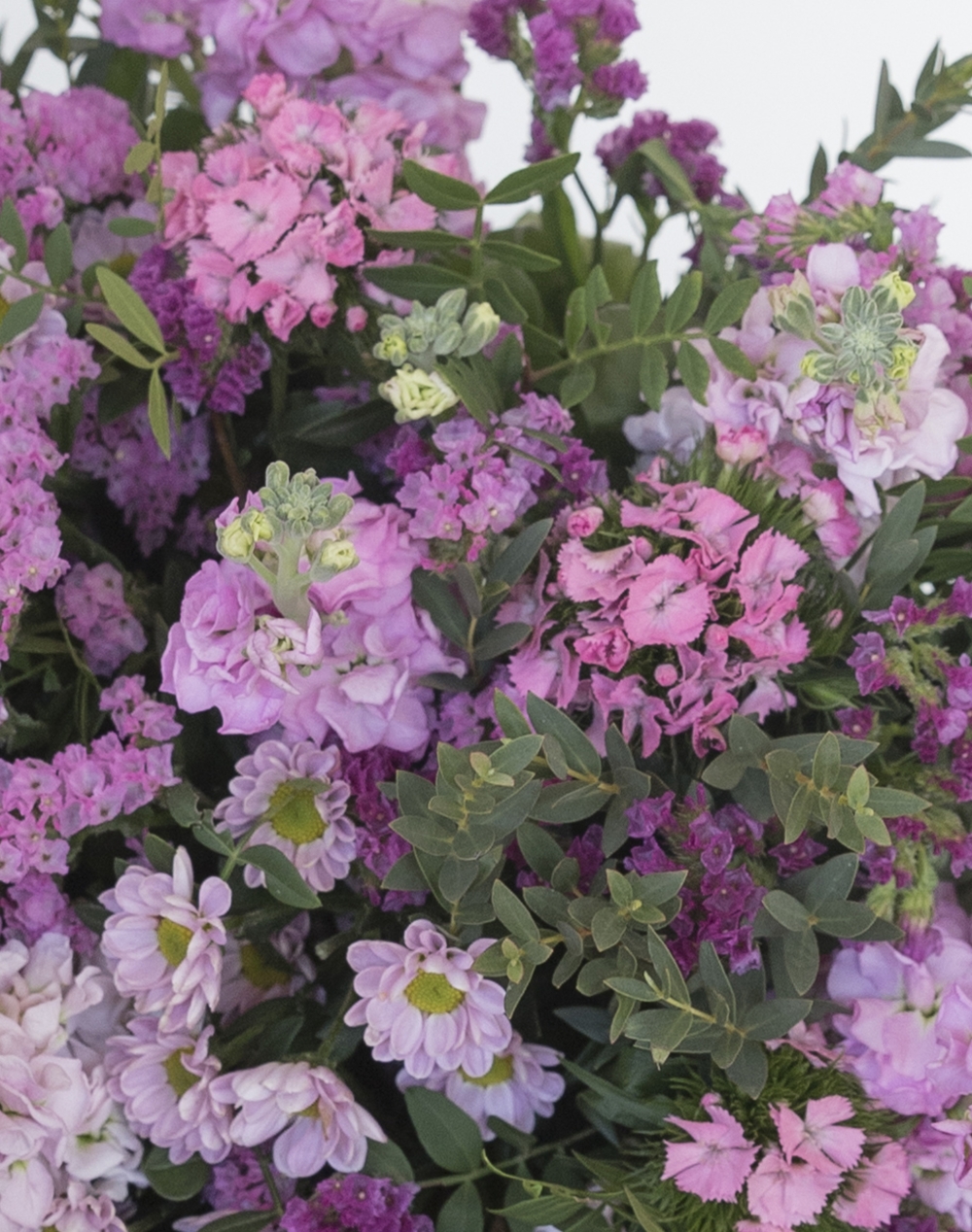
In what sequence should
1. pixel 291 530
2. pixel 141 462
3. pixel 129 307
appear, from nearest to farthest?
pixel 291 530 < pixel 129 307 < pixel 141 462

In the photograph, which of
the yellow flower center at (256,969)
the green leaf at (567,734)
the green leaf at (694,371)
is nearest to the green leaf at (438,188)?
the green leaf at (694,371)

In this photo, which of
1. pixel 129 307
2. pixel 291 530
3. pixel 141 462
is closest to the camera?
pixel 291 530

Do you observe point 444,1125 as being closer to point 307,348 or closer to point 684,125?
point 307,348

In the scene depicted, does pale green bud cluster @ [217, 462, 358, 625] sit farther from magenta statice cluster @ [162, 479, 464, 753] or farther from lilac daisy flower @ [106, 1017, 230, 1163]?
lilac daisy flower @ [106, 1017, 230, 1163]

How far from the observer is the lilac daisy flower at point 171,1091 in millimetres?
501

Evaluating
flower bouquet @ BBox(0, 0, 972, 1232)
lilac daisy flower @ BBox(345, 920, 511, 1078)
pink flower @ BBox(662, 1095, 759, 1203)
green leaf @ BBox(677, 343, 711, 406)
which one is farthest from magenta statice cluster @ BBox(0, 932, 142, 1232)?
green leaf @ BBox(677, 343, 711, 406)

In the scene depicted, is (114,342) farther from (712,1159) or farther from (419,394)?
(712,1159)

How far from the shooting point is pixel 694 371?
51 cm

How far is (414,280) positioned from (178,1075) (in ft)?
1.10

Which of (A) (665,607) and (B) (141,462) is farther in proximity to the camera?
(B) (141,462)

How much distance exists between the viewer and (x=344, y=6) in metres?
0.61

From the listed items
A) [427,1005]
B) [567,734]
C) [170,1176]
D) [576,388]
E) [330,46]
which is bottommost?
[170,1176]

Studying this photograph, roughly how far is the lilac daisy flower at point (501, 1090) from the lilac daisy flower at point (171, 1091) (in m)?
0.08

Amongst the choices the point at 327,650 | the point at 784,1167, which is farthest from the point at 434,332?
the point at 784,1167
